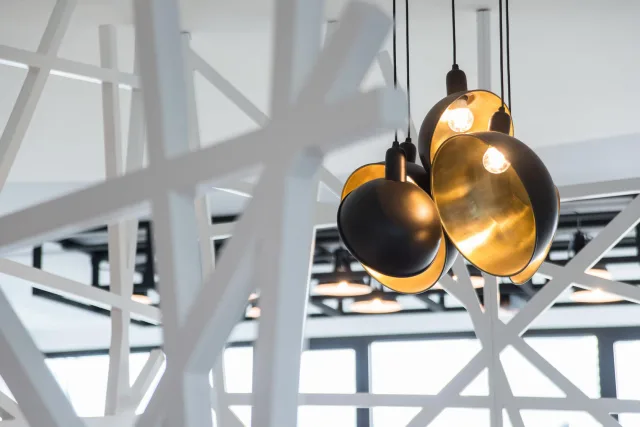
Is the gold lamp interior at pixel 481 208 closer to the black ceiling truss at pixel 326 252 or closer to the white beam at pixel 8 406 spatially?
the white beam at pixel 8 406

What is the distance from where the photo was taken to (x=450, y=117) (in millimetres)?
2570

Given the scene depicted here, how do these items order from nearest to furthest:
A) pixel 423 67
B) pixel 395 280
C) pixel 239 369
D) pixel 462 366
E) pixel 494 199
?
pixel 494 199
pixel 395 280
pixel 423 67
pixel 462 366
pixel 239 369

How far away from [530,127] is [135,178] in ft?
18.4

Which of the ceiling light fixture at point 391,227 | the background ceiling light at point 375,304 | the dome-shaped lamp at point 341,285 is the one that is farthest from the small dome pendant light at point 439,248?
the background ceiling light at point 375,304

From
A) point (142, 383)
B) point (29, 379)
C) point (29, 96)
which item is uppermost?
point (29, 96)

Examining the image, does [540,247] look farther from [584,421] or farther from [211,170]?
[584,421]

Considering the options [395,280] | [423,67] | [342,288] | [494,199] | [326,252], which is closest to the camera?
[494,199]

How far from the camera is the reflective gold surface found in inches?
85.0

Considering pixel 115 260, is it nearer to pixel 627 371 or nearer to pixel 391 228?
pixel 391 228

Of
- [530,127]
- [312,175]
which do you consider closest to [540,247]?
[312,175]

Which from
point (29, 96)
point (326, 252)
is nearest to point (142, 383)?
point (29, 96)

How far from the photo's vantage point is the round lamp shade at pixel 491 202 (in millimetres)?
2025

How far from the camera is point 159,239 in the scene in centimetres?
119

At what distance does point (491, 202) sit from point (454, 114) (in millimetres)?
423
